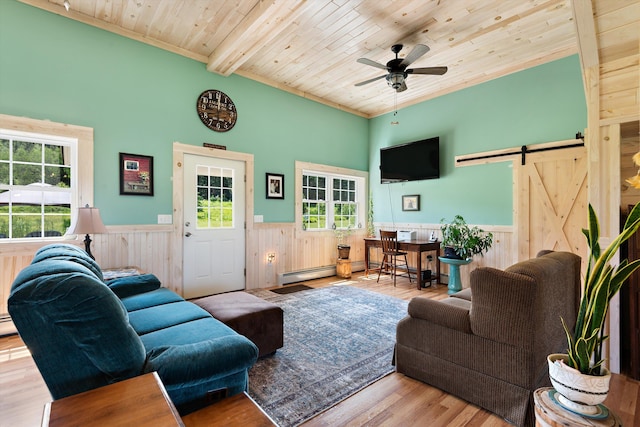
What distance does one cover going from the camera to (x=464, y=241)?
4609mm

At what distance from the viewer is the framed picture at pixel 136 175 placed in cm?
370

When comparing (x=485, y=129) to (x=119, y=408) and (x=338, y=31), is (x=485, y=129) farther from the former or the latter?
(x=119, y=408)

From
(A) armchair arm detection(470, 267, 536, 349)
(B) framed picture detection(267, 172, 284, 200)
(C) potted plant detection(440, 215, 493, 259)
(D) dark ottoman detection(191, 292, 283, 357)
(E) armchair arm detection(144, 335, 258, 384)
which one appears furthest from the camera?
(B) framed picture detection(267, 172, 284, 200)

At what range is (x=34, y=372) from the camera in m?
2.34

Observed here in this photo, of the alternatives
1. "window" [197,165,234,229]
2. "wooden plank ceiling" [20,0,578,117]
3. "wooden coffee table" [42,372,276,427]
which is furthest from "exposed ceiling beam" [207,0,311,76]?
"wooden coffee table" [42,372,276,427]

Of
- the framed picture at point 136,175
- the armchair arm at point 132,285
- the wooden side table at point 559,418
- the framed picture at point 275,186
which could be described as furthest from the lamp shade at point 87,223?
the wooden side table at point 559,418

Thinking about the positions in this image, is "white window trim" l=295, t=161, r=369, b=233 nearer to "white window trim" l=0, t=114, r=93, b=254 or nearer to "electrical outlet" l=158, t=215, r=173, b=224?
"electrical outlet" l=158, t=215, r=173, b=224

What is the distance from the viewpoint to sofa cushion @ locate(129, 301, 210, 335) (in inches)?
79.0

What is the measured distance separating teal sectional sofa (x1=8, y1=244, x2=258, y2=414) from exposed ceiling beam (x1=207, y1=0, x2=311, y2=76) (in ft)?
9.42

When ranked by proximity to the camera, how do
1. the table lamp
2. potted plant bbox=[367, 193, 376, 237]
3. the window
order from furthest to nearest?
potted plant bbox=[367, 193, 376, 237] → the window → the table lamp

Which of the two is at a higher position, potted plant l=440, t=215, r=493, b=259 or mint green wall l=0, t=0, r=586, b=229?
mint green wall l=0, t=0, r=586, b=229

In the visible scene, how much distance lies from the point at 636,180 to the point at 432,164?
4530mm

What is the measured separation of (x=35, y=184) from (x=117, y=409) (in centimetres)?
359

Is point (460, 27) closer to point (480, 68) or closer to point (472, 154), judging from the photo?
point (480, 68)
